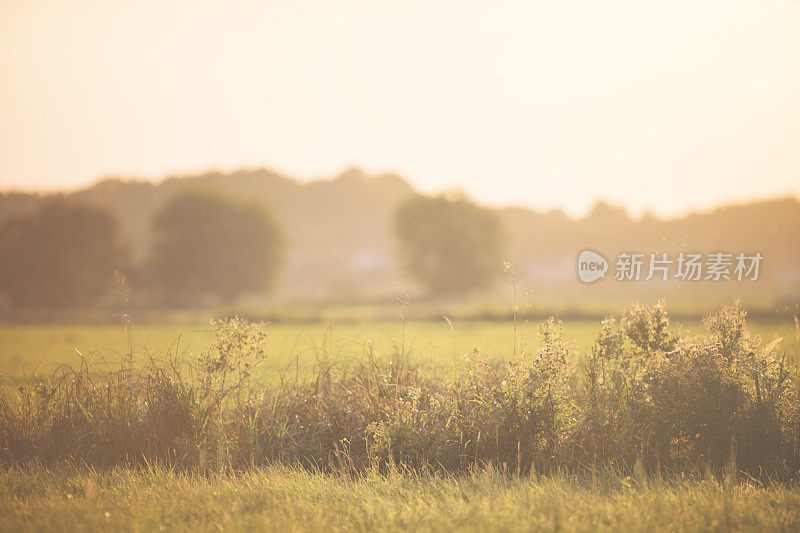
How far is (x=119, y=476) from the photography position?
6621 millimetres

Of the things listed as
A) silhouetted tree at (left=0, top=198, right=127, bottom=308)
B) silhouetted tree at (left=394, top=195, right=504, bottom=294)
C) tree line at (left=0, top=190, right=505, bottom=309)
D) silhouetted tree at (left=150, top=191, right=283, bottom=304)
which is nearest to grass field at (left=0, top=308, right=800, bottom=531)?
tree line at (left=0, top=190, right=505, bottom=309)

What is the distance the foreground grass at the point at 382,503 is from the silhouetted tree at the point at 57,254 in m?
31.2

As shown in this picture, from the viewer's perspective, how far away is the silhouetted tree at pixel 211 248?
5934 cm

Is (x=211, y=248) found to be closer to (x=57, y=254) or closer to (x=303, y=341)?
(x=57, y=254)

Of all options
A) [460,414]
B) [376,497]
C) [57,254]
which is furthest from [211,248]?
[376,497]

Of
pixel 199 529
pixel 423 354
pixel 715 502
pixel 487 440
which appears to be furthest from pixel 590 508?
pixel 423 354

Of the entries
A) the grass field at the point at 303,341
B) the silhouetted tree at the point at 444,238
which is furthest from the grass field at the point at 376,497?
the silhouetted tree at the point at 444,238

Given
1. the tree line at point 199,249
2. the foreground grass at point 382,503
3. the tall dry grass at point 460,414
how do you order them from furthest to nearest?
the tree line at point 199,249, the tall dry grass at point 460,414, the foreground grass at point 382,503

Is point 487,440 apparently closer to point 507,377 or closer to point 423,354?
point 507,377

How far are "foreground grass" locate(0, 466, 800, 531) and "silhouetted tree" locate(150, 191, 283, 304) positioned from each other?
49616mm

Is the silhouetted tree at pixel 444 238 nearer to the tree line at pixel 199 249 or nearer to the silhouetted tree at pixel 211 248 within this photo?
the tree line at pixel 199 249

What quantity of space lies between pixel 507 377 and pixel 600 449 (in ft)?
4.44

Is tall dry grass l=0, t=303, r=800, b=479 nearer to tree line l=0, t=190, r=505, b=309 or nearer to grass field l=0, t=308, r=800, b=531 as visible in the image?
grass field l=0, t=308, r=800, b=531

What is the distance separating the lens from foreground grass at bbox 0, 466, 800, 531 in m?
5.22
